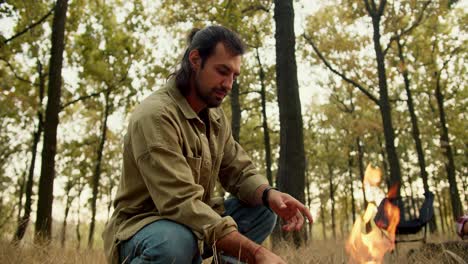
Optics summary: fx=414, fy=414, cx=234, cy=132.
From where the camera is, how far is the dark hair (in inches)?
98.3

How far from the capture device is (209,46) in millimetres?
2508

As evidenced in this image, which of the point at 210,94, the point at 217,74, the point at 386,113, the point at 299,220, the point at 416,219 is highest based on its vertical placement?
the point at 386,113

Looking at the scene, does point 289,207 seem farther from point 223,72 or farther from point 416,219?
point 416,219

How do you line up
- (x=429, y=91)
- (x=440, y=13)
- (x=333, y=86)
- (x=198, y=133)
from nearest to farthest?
1. (x=198, y=133)
2. (x=440, y=13)
3. (x=429, y=91)
4. (x=333, y=86)

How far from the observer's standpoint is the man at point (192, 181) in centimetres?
194

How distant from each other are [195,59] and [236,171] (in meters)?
0.86

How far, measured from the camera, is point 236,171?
2.92 metres

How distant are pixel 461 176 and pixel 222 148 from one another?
26.7m

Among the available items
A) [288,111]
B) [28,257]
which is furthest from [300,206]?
[288,111]

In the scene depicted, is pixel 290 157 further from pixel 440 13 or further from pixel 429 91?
pixel 429 91

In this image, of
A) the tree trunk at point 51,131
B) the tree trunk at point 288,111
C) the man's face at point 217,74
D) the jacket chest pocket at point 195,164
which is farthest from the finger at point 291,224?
the tree trunk at point 51,131

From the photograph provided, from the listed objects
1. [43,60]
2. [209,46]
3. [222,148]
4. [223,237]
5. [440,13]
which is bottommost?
[223,237]

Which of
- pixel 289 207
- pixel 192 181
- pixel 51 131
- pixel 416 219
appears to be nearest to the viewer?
pixel 192 181

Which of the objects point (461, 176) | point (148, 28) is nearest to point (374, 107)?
point (461, 176)
